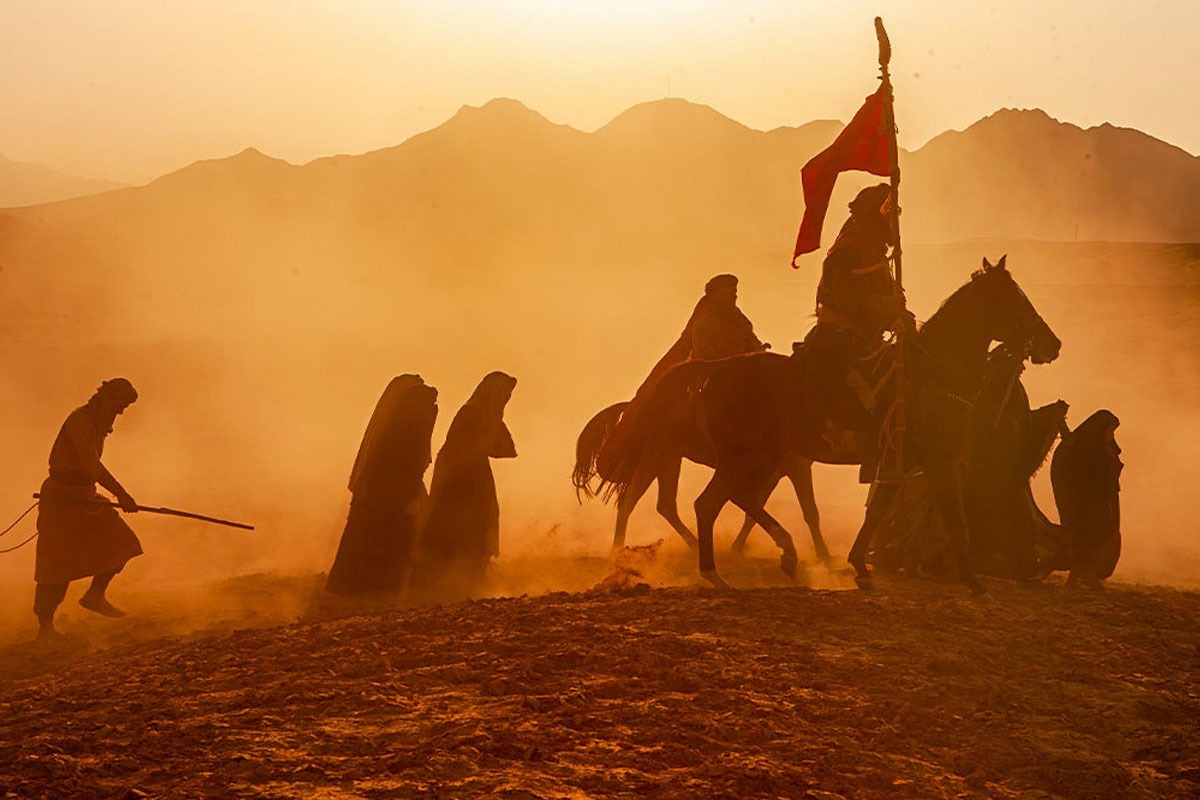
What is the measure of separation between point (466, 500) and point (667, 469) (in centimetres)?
226

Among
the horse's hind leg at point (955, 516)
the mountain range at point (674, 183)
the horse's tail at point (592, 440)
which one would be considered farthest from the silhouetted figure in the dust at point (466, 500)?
the mountain range at point (674, 183)

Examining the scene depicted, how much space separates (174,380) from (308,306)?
25.3 meters

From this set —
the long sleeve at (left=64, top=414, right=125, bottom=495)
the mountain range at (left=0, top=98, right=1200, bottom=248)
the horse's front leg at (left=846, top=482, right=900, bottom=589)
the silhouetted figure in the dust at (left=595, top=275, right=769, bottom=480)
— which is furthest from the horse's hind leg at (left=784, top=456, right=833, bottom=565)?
the mountain range at (left=0, top=98, right=1200, bottom=248)

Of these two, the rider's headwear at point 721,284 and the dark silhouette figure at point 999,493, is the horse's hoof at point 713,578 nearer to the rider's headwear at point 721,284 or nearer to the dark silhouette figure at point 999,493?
the dark silhouette figure at point 999,493

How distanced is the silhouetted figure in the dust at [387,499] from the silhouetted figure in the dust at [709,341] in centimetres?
191

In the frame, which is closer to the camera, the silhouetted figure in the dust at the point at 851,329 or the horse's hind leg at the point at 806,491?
the silhouetted figure in the dust at the point at 851,329

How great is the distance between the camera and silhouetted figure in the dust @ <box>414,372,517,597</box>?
11984 mm

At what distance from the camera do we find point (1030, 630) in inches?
328

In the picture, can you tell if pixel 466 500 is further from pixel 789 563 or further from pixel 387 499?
pixel 789 563

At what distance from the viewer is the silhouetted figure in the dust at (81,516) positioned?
429 inches

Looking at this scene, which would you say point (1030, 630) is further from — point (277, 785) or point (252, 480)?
point (252, 480)

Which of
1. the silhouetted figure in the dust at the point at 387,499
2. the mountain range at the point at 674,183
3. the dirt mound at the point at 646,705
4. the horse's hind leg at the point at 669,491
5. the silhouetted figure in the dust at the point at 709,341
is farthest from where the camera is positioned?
the mountain range at the point at 674,183

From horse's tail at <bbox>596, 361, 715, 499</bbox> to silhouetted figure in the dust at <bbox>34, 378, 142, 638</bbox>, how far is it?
180 inches

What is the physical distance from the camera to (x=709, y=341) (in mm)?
11883
